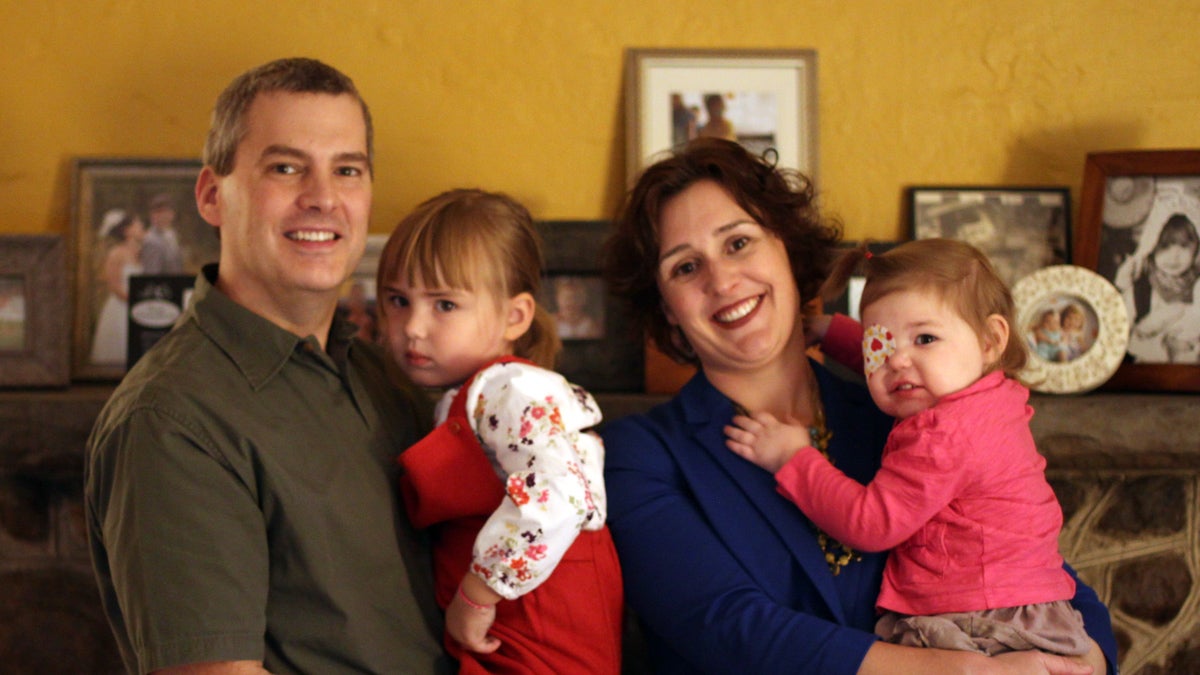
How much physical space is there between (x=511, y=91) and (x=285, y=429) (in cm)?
131

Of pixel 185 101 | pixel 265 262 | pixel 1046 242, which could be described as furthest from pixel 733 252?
pixel 185 101

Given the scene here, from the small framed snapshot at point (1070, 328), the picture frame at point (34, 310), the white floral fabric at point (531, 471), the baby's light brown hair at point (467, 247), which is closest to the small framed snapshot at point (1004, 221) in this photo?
the small framed snapshot at point (1070, 328)

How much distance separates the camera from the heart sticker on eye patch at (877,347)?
1.58m

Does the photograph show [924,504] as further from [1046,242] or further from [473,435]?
[1046,242]

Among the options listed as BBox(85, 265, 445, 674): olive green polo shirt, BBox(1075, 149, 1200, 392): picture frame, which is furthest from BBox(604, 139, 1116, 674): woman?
BBox(1075, 149, 1200, 392): picture frame

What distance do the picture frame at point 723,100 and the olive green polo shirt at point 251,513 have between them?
1.14 meters

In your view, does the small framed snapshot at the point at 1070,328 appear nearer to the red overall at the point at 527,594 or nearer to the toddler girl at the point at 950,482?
the toddler girl at the point at 950,482

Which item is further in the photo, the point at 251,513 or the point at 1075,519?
the point at 1075,519

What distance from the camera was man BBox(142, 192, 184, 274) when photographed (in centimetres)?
242

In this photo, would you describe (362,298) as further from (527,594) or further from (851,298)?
(851,298)

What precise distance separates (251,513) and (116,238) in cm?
133

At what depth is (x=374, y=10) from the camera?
2.48m

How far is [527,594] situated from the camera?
5.23 feet

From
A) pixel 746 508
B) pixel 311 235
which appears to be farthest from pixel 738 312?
pixel 311 235
